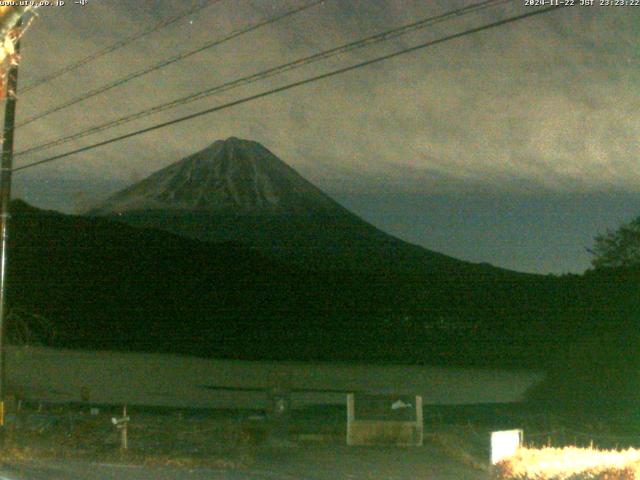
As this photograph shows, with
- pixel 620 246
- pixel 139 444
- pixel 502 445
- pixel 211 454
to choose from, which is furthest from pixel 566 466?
pixel 620 246

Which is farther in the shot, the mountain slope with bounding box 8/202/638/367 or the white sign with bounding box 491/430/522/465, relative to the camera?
the mountain slope with bounding box 8/202/638/367

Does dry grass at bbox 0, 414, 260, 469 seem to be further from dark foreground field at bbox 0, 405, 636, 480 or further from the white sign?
the white sign

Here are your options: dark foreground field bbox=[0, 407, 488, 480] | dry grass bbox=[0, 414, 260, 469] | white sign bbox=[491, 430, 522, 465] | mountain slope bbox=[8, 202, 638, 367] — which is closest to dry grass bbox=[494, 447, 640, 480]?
white sign bbox=[491, 430, 522, 465]

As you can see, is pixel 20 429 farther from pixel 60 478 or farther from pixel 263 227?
pixel 263 227

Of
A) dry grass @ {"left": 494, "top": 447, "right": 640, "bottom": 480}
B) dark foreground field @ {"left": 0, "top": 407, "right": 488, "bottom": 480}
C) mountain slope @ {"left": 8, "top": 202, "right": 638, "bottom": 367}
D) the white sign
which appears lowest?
dark foreground field @ {"left": 0, "top": 407, "right": 488, "bottom": 480}

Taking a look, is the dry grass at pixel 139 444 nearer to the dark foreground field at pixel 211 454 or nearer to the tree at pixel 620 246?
the dark foreground field at pixel 211 454

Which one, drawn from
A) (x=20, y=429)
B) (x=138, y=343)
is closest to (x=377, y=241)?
(x=138, y=343)

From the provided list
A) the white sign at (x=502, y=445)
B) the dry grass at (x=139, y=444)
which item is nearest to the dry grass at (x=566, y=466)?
the white sign at (x=502, y=445)
